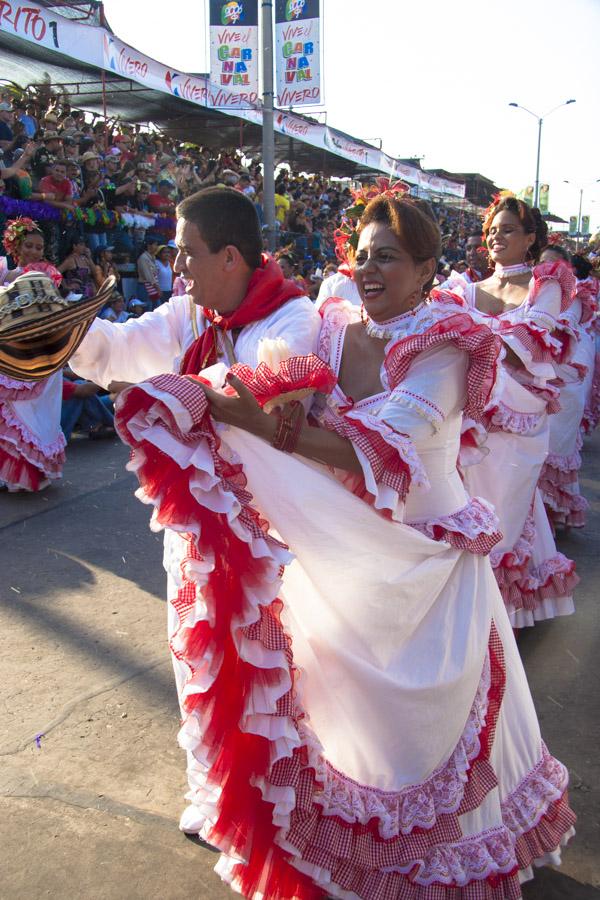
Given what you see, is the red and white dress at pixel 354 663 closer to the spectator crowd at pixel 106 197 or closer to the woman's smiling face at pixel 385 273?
the woman's smiling face at pixel 385 273

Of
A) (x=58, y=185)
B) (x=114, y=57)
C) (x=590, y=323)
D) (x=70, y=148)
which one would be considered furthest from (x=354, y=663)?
(x=114, y=57)

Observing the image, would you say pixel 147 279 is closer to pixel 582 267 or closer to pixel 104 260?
pixel 104 260

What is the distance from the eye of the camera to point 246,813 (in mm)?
2023

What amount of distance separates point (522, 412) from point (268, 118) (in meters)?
8.98

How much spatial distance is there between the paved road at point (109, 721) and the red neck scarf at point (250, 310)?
1.38 m

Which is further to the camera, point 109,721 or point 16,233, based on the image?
point 16,233

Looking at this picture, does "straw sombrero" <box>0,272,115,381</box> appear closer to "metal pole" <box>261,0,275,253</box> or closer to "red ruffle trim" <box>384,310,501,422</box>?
"red ruffle trim" <box>384,310,501,422</box>

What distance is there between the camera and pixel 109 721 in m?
3.10

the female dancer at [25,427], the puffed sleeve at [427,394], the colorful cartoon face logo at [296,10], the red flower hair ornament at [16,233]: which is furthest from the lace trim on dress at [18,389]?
the colorful cartoon face logo at [296,10]

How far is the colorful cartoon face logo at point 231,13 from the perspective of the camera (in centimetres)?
1172

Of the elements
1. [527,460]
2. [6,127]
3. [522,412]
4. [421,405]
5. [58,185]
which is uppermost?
[6,127]

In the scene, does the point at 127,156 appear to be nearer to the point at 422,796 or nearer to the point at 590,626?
the point at 590,626

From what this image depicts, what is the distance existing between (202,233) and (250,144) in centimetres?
1964

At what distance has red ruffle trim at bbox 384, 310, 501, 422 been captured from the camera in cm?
212
